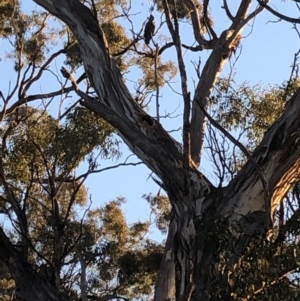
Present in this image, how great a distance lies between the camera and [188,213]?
15.8ft

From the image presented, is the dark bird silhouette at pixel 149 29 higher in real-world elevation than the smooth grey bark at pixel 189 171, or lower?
higher

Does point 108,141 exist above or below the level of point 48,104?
below

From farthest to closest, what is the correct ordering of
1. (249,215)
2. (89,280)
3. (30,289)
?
(89,280)
(30,289)
(249,215)

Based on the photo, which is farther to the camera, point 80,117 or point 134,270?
point 134,270

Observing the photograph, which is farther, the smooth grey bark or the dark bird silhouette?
the dark bird silhouette

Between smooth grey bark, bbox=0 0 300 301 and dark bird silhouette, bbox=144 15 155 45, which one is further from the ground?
dark bird silhouette, bbox=144 15 155 45

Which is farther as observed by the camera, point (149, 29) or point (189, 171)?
point (149, 29)

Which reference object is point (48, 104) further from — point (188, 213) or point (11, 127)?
point (188, 213)

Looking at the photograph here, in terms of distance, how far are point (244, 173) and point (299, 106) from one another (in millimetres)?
520

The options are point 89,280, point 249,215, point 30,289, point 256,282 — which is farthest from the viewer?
point 89,280

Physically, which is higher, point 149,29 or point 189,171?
point 149,29

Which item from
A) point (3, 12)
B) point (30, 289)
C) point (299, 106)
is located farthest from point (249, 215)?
point (3, 12)

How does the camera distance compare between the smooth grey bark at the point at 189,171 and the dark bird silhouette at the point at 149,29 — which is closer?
the smooth grey bark at the point at 189,171

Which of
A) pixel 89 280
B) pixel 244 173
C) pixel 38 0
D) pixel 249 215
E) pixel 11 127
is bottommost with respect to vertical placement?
pixel 249 215
